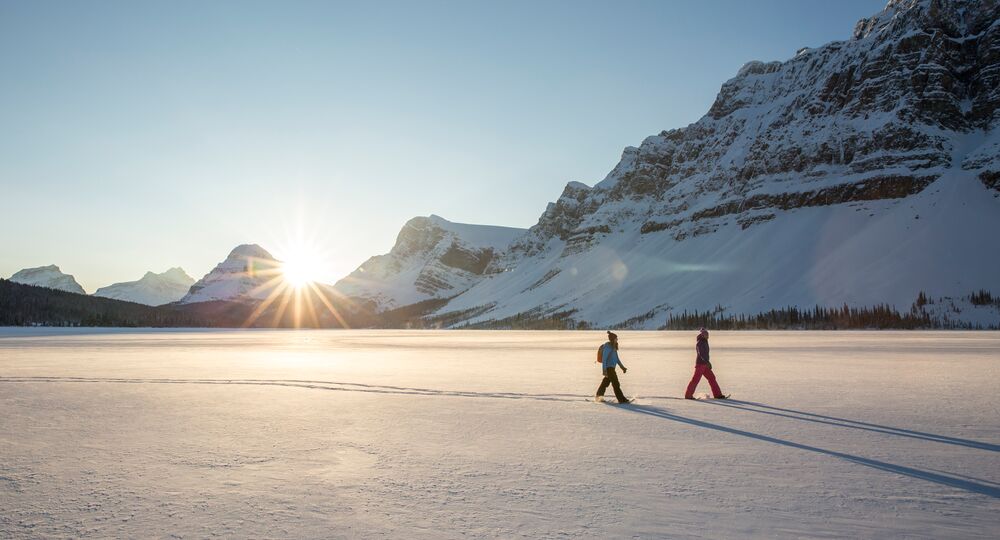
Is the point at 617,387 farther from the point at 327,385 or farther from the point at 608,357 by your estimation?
the point at 327,385

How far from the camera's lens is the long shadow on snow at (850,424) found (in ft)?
35.4

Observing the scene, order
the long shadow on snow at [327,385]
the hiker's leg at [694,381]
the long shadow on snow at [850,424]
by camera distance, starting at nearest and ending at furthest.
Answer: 1. the long shadow on snow at [850,424]
2. the hiker's leg at [694,381]
3. the long shadow on snow at [327,385]

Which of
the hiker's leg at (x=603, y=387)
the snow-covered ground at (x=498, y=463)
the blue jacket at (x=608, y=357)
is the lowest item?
the snow-covered ground at (x=498, y=463)

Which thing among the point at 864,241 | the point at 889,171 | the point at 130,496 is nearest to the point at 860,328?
the point at 864,241

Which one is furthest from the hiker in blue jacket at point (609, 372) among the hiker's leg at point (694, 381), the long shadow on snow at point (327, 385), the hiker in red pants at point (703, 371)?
the hiker in red pants at point (703, 371)

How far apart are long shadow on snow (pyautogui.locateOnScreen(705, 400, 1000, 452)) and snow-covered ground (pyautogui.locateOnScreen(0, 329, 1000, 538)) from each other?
9 centimetres

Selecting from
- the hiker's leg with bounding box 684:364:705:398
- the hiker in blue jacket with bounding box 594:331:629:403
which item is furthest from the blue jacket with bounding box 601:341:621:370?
the hiker's leg with bounding box 684:364:705:398

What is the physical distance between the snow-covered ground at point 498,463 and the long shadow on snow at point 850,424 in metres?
0.09

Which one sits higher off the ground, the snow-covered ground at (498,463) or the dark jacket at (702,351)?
the dark jacket at (702,351)

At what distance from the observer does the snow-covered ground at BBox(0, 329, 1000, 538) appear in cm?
673

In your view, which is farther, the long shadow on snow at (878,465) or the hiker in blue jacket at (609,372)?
the hiker in blue jacket at (609,372)

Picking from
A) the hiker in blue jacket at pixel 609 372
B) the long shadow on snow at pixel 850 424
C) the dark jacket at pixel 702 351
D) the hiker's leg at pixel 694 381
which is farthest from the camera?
the dark jacket at pixel 702 351

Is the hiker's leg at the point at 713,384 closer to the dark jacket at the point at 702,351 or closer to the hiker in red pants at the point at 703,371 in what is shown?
the hiker in red pants at the point at 703,371

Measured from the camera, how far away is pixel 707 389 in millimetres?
20516
